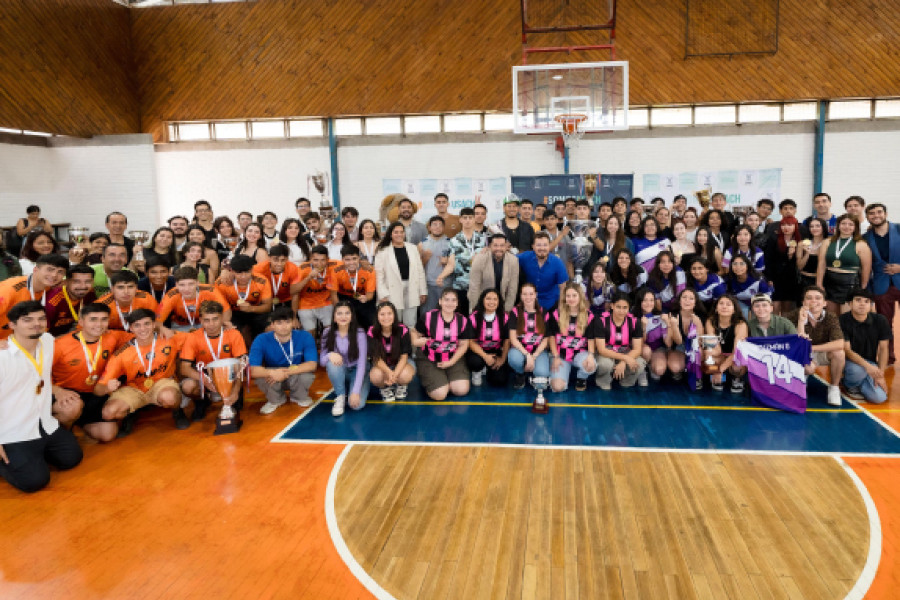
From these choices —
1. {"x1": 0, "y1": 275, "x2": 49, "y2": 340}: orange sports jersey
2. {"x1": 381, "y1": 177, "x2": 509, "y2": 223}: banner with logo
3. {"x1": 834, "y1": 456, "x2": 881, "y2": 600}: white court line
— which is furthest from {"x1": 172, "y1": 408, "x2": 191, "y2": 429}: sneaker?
{"x1": 381, "y1": 177, "x2": 509, "y2": 223}: banner with logo

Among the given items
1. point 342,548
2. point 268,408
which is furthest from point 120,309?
point 342,548

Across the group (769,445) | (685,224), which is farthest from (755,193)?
(769,445)

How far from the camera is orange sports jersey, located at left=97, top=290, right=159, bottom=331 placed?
5.97 meters

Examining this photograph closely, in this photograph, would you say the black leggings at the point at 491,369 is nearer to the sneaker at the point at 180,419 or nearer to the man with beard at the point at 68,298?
the sneaker at the point at 180,419

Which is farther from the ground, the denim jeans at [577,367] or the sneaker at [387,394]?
the denim jeans at [577,367]

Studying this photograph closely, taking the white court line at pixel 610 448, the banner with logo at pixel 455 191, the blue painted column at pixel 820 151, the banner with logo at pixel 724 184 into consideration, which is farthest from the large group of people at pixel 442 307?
the blue painted column at pixel 820 151

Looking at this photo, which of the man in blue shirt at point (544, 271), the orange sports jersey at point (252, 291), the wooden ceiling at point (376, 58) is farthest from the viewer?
the wooden ceiling at point (376, 58)

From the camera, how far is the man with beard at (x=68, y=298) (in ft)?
19.2

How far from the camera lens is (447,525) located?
399 centimetres

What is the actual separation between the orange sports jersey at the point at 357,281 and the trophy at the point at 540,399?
234 centimetres

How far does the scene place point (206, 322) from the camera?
5.95m

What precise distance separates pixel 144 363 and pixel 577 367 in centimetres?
456

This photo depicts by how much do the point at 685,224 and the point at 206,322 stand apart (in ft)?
19.4

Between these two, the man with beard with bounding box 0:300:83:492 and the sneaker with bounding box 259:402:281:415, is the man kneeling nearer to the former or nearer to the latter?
the man with beard with bounding box 0:300:83:492
